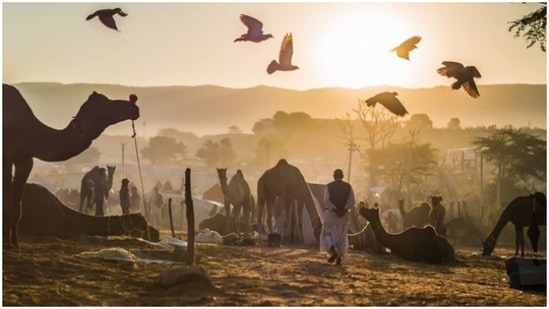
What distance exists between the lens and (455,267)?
19.0m

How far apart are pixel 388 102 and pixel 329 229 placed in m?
2.48

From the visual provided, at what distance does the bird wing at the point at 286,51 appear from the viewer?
58.9ft

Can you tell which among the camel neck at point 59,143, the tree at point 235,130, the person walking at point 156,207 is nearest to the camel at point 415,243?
the camel neck at point 59,143

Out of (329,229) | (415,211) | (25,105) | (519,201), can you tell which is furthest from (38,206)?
(415,211)

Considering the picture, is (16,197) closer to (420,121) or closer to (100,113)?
(100,113)

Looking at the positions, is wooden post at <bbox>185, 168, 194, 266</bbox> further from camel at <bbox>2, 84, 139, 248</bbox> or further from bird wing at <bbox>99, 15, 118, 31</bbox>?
bird wing at <bbox>99, 15, 118, 31</bbox>

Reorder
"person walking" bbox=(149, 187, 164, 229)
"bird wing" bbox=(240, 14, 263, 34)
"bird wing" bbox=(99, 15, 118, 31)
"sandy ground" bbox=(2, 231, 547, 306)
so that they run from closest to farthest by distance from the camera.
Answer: "sandy ground" bbox=(2, 231, 547, 306)
"bird wing" bbox=(99, 15, 118, 31)
"bird wing" bbox=(240, 14, 263, 34)
"person walking" bbox=(149, 187, 164, 229)

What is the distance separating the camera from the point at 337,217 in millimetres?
16922

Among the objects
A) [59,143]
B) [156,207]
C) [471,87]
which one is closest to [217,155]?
[156,207]

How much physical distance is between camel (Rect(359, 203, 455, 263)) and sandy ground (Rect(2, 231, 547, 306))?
154 centimetres

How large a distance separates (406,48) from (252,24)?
9.66ft

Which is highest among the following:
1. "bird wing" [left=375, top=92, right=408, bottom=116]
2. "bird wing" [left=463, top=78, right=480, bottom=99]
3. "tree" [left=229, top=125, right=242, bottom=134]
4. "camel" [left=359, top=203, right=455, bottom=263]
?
"tree" [left=229, top=125, right=242, bottom=134]

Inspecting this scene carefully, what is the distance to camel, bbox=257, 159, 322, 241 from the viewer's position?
73.5ft

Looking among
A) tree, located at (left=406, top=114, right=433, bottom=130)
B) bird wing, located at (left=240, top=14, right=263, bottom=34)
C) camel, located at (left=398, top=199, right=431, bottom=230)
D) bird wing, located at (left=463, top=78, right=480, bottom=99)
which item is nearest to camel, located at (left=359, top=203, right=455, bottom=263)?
bird wing, located at (left=463, top=78, right=480, bottom=99)
